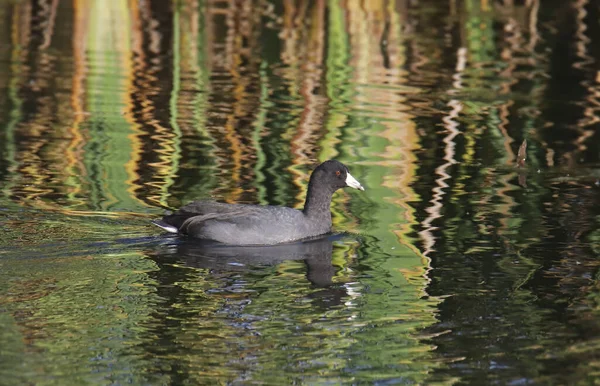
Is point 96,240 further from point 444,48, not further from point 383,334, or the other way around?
point 444,48

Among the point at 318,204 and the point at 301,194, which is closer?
the point at 318,204

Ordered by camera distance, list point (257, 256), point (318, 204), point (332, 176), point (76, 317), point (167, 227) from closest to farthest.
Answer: point (76, 317) < point (257, 256) < point (167, 227) < point (318, 204) < point (332, 176)

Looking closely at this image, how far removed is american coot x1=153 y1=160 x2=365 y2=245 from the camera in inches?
342

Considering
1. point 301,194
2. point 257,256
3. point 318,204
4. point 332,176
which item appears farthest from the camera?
point 301,194

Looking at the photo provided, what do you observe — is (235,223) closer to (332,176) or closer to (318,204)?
(318,204)

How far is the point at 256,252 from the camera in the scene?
8562 millimetres

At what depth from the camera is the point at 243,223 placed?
28.5 feet

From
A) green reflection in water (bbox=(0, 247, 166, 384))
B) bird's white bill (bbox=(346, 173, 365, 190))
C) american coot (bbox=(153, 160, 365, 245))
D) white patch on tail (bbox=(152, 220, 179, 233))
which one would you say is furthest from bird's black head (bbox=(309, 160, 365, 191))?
green reflection in water (bbox=(0, 247, 166, 384))

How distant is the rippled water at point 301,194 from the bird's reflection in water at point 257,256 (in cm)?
3

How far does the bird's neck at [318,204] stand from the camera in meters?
9.03

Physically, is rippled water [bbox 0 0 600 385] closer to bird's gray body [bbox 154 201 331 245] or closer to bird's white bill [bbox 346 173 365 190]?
bird's gray body [bbox 154 201 331 245]

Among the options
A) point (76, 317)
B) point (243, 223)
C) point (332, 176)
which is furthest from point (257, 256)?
point (76, 317)

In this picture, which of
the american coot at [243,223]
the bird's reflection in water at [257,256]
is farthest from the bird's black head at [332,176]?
the bird's reflection in water at [257,256]

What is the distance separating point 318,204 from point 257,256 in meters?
0.86
